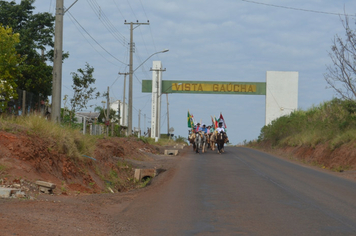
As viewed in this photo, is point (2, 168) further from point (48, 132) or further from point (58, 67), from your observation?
point (58, 67)

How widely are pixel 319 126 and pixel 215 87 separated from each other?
24.4m

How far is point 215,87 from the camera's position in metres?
59.1

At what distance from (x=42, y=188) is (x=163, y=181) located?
18.4 feet

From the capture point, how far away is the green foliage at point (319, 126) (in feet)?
97.6

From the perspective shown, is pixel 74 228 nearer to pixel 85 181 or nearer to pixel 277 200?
pixel 277 200

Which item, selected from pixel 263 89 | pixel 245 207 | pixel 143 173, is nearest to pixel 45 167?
pixel 245 207

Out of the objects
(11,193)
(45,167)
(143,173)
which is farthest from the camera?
(143,173)

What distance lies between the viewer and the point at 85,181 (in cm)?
1580

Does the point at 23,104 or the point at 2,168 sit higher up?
the point at 23,104

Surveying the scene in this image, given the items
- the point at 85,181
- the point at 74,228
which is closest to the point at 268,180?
the point at 85,181

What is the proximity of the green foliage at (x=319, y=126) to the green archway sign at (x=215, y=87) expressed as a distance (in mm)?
7550

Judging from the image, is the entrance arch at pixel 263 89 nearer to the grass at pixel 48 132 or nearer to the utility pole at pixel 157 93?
the utility pole at pixel 157 93

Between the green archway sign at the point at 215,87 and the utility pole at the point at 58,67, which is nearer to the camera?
the utility pole at the point at 58,67

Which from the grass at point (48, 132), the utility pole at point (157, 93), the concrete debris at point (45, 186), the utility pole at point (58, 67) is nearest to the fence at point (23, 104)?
the utility pole at point (58, 67)
